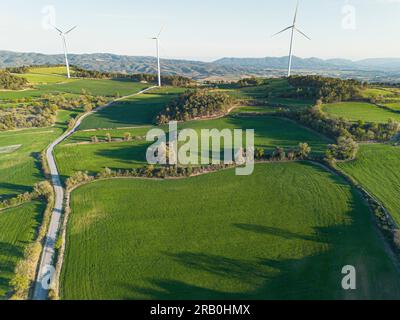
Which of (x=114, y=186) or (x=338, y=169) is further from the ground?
(x=338, y=169)

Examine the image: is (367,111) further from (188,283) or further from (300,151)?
(188,283)

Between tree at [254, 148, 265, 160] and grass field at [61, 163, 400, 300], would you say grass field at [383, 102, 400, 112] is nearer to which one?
grass field at [61, 163, 400, 300]

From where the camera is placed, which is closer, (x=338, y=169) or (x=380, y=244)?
(x=380, y=244)

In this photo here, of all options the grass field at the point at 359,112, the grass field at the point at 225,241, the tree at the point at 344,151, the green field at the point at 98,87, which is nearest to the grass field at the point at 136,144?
the tree at the point at 344,151

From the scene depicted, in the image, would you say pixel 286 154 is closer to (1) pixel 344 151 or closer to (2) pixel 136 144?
(1) pixel 344 151

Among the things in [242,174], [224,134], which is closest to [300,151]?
[242,174]

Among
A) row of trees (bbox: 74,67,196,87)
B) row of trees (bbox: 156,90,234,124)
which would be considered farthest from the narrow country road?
row of trees (bbox: 74,67,196,87)
